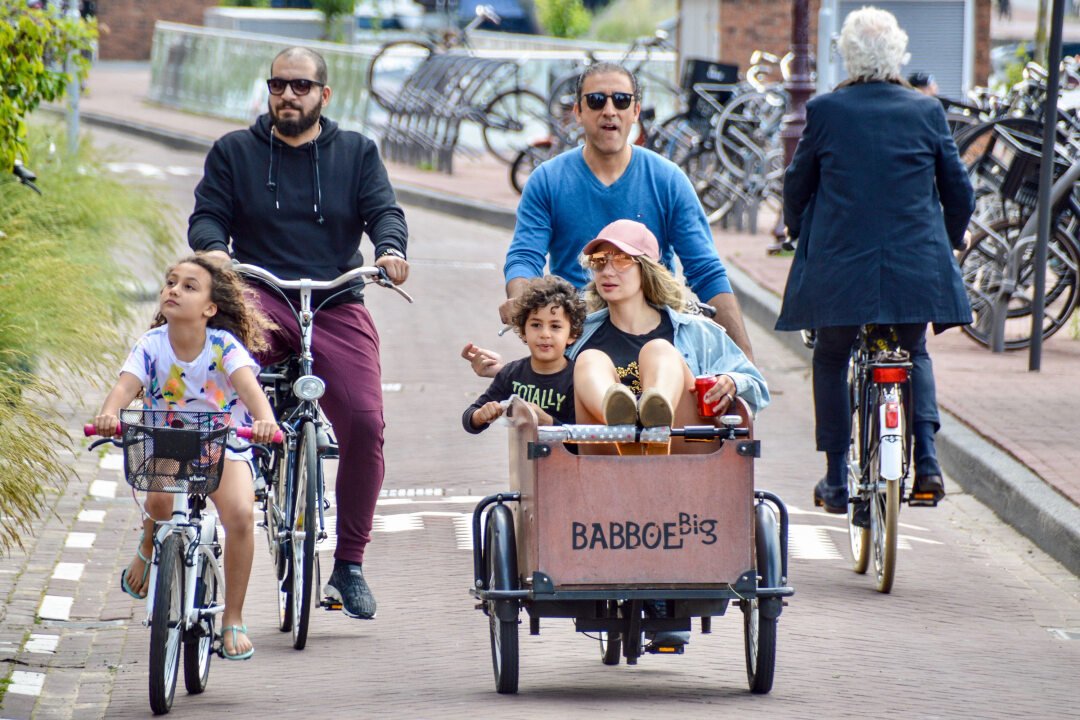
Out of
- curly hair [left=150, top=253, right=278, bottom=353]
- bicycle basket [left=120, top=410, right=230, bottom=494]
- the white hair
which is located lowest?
bicycle basket [left=120, top=410, right=230, bottom=494]

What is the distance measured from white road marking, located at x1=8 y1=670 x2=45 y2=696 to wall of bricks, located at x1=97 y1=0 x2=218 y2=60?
4703cm

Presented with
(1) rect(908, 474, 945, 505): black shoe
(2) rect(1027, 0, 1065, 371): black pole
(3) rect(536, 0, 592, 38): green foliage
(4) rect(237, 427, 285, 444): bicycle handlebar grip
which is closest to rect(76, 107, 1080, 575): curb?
(1) rect(908, 474, 945, 505): black shoe

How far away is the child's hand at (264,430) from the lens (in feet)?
18.1

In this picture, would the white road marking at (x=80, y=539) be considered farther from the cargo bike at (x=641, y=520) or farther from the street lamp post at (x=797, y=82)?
the street lamp post at (x=797, y=82)

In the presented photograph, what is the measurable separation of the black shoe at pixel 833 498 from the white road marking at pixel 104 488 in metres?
3.46

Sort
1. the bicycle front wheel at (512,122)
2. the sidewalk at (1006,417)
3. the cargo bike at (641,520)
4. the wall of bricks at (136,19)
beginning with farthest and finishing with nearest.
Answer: the wall of bricks at (136,19) → the bicycle front wheel at (512,122) → the sidewalk at (1006,417) → the cargo bike at (641,520)

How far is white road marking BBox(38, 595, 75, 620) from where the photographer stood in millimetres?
6824

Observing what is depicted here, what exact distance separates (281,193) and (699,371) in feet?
5.44

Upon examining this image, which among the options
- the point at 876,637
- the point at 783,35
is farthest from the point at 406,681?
the point at 783,35

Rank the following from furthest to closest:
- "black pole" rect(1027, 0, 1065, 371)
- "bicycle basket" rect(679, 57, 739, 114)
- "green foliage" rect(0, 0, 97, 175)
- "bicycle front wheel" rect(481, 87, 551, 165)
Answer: "bicycle front wheel" rect(481, 87, 551, 165)
"bicycle basket" rect(679, 57, 739, 114)
"black pole" rect(1027, 0, 1065, 371)
"green foliage" rect(0, 0, 97, 175)

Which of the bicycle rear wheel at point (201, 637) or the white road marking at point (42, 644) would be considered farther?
the white road marking at point (42, 644)

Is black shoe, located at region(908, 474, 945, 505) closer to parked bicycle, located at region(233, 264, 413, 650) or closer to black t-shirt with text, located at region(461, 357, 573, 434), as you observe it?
black t-shirt with text, located at region(461, 357, 573, 434)

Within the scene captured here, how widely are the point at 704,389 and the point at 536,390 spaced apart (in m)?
0.52

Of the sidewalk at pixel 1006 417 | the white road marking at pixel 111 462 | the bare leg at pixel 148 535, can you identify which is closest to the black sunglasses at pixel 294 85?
the bare leg at pixel 148 535
